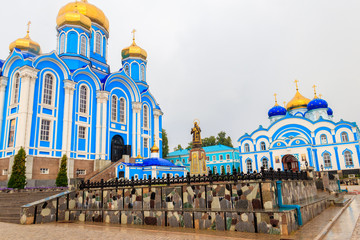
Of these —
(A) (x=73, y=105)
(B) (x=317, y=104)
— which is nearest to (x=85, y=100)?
(A) (x=73, y=105)

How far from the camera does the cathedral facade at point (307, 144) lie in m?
35.2

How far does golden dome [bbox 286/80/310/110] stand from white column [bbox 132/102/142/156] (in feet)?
94.2

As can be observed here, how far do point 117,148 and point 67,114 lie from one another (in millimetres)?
5891

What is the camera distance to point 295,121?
38688mm

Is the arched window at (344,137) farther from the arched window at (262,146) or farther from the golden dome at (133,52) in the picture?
the golden dome at (133,52)

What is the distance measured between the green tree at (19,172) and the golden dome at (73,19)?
538 inches

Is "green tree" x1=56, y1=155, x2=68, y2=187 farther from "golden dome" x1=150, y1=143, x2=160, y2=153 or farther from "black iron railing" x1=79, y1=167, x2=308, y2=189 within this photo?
"black iron railing" x1=79, y1=167, x2=308, y2=189

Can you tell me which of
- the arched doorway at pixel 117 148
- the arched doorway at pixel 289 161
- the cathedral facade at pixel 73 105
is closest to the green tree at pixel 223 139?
the arched doorway at pixel 289 161

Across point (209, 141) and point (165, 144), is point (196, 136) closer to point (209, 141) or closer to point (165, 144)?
point (165, 144)

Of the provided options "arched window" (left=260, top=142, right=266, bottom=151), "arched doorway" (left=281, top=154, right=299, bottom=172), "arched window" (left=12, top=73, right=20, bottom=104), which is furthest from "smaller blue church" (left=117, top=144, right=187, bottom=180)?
"arched window" (left=260, top=142, right=266, bottom=151)

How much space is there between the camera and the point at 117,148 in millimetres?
25969

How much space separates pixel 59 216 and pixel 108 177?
37.2ft

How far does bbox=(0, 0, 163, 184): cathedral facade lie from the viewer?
A: 19938 millimetres

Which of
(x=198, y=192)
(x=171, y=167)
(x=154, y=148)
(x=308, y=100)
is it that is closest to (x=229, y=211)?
(x=198, y=192)
